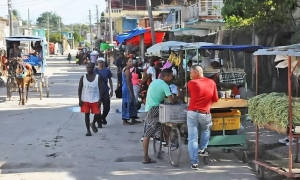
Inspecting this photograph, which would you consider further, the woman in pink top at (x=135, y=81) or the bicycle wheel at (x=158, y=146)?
the woman in pink top at (x=135, y=81)

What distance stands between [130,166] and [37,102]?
37.9 ft

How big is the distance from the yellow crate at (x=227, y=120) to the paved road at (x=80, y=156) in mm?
675

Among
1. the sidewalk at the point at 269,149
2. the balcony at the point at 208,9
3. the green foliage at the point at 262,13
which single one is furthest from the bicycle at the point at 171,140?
the balcony at the point at 208,9

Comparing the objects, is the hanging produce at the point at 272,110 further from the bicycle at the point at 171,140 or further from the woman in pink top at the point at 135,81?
the woman in pink top at the point at 135,81

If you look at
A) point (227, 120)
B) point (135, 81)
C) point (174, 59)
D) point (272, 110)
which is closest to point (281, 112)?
point (272, 110)

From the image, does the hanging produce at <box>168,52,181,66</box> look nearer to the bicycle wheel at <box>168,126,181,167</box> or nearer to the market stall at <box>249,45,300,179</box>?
→ the bicycle wheel at <box>168,126,181,167</box>

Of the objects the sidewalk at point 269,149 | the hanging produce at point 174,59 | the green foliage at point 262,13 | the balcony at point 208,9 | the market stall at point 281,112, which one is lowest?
the sidewalk at point 269,149

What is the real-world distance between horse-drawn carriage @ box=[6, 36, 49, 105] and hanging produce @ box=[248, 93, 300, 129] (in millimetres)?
12256

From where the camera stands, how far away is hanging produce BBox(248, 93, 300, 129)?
24.1 ft

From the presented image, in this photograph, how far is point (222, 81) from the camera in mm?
10648

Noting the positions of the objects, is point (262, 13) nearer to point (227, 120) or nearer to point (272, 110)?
point (227, 120)

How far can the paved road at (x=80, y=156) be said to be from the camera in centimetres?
856

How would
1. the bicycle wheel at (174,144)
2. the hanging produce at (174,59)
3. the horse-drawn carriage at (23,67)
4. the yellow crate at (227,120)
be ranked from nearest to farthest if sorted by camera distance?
the bicycle wheel at (174,144), the yellow crate at (227,120), the hanging produce at (174,59), the horse-drawn carriage at (23,67)

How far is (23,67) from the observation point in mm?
19062
